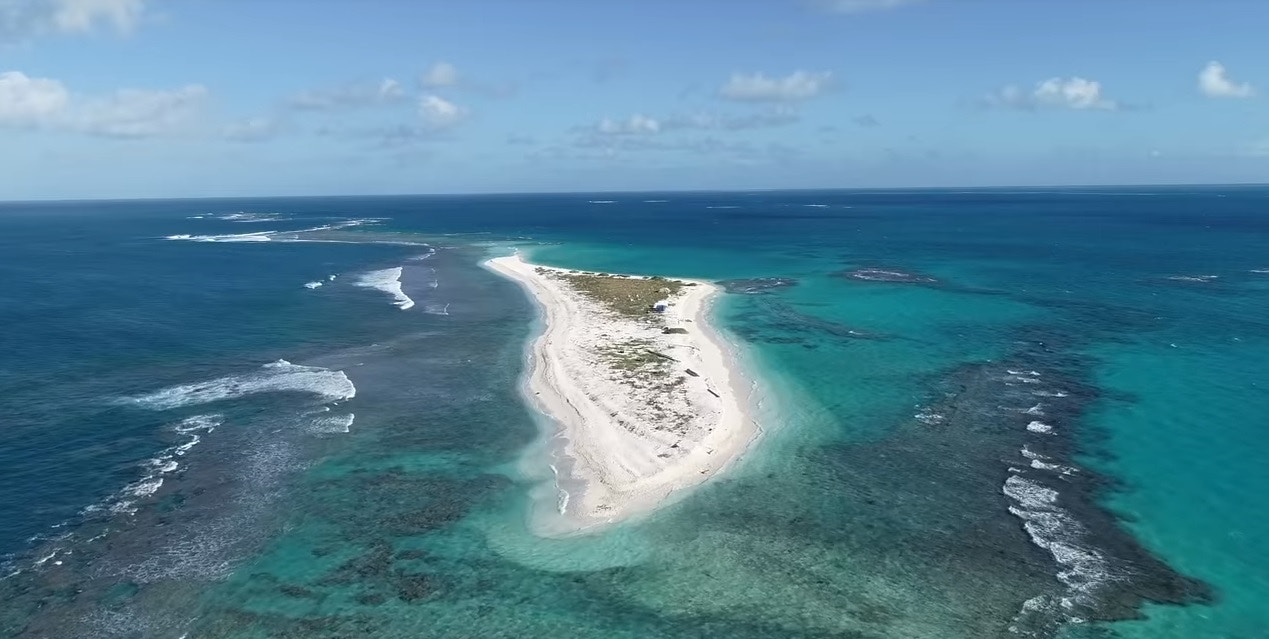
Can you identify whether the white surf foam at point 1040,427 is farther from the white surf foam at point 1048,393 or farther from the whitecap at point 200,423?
the whitecap at point 200,423

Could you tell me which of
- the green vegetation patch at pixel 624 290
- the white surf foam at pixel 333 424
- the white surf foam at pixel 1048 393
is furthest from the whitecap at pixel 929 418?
the white surf foam at pixel 333 424

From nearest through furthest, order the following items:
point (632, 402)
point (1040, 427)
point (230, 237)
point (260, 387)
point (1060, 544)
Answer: point (1060, 544) < point (1040, 427) < point (632, 402) < point (260, 387) < point (230, 237)

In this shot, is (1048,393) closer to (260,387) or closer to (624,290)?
(624,290)

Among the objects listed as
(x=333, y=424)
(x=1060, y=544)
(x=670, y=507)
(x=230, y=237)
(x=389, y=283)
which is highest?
(x=230, y=237)

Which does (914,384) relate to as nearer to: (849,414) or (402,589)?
(849,414)

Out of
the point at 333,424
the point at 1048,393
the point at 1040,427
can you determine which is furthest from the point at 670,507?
the point at 1048,393

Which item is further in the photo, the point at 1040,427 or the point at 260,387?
the point at 260,387

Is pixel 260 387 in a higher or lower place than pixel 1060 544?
higher
